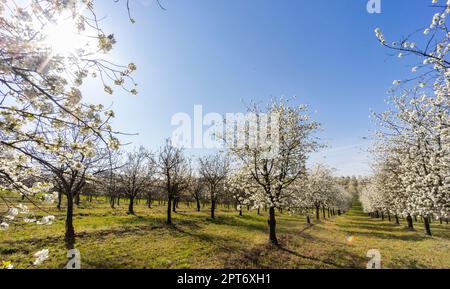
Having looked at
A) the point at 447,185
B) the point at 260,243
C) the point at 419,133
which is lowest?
the point at 260,243

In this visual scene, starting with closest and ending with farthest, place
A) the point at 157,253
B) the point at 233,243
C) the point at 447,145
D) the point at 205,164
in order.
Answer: the point at 447,145, the point at 157,253, the point at 233,243, the point at 205,164

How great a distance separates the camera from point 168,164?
29.8 m

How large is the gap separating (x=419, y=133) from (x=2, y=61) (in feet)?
68.2

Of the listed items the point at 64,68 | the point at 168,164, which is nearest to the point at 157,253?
the point at 64,68

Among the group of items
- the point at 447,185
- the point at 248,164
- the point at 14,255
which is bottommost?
the point at 14,255

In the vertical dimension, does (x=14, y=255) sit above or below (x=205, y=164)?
below

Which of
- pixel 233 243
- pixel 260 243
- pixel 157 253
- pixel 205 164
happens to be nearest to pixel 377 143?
pixel 260 243

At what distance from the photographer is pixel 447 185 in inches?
481

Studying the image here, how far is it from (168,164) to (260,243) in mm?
16611

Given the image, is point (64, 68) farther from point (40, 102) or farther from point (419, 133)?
point (419, 133)

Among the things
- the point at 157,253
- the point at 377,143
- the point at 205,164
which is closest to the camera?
the point at 157,253
